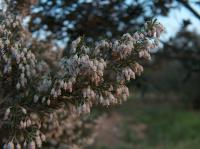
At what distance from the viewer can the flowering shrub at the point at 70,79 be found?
6.46 meters

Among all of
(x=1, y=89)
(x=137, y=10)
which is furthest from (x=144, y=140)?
(x=1, y=89)

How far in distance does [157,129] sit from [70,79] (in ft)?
82.7

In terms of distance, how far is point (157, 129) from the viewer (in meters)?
31.3

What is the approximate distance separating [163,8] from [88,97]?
13.6 ft

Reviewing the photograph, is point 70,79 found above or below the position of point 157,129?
above

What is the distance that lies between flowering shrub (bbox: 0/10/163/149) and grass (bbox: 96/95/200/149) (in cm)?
1579

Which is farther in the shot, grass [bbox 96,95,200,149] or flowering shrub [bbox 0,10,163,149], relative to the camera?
grass [bbox 96,95,200,149]

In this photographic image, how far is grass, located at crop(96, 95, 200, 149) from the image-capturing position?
1017 inches

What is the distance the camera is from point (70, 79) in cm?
646

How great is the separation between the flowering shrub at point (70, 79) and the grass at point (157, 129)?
15.8 m

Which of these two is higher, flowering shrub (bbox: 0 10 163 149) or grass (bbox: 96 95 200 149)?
flowering shrub (bbox: 0 10 163 149)

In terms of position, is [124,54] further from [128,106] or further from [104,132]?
[128,106]

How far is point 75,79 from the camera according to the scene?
6477 mm

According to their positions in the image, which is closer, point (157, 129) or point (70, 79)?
point (70, 79)
